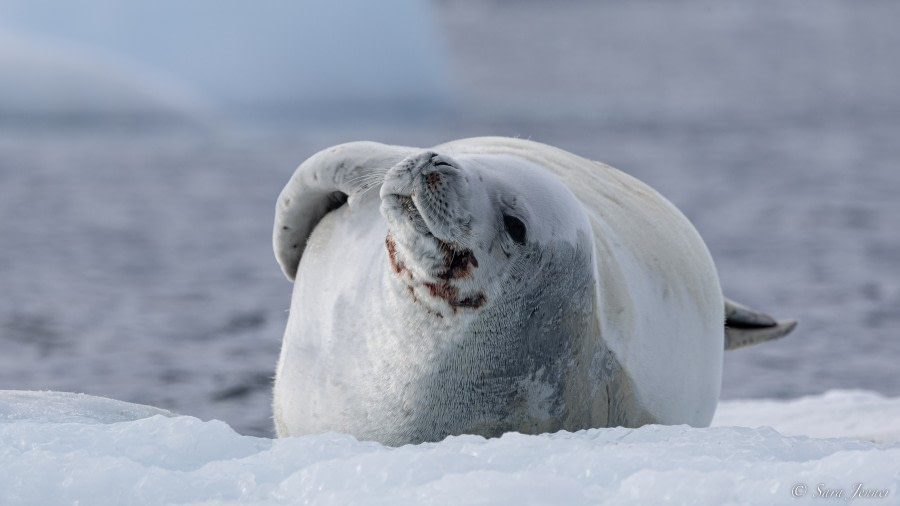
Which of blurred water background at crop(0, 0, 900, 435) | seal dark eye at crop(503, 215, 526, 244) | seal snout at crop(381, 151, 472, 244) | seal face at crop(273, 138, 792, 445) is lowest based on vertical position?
blurred water background at crop(0, 0, 900, 435)

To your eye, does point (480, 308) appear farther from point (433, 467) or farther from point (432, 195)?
point (433, 467)

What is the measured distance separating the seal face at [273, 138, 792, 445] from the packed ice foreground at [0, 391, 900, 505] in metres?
0.18

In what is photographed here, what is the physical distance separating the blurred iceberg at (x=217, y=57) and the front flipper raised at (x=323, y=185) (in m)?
12.0

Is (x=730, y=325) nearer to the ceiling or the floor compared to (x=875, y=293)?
nearer to the ceiling

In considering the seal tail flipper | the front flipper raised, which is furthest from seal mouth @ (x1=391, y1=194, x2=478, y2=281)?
the seal tail flipper

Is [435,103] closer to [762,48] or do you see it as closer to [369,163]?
[369,163]

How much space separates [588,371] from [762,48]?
35.2 meters

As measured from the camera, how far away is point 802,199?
40.5ft

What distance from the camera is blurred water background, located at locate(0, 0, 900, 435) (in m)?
7.09

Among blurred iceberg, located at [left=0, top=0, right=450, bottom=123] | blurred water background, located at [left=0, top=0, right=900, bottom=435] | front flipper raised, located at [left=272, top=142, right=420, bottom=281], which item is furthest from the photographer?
blurred iceberg, located at [left=0, top=0, right=450, bottom=123]

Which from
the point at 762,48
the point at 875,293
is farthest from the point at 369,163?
the point at 762,48

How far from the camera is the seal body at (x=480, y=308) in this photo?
3307 millimetres

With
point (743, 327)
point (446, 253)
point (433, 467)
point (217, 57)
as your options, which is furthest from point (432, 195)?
point (217, 57)

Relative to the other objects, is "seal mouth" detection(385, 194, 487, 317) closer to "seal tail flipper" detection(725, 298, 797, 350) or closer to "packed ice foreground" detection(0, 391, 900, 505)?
"packed ice foreground" detection(0, 391, 900, 505)
